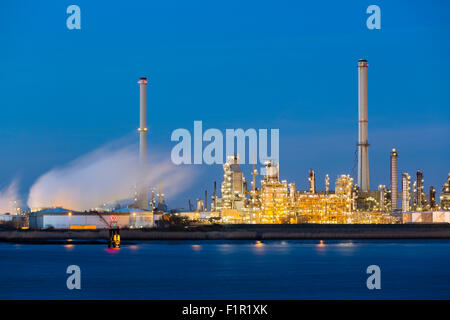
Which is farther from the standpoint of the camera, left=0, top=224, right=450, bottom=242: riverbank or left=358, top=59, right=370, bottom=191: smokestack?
left=358, top=59, right=370, bottom=191: smokestack

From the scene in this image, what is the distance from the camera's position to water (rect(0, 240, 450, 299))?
44250 millimetres

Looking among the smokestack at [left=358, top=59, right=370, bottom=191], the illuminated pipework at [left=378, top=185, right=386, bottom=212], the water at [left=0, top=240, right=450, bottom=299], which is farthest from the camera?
the smokestack at [left=358, top=59, right=370, bottom=191]

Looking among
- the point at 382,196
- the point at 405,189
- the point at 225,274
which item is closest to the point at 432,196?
the point at 405,189

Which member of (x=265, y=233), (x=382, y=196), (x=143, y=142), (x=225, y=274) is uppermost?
(x=143, y=142)

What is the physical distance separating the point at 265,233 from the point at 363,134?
24.5 meters

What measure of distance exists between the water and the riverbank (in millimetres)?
25940

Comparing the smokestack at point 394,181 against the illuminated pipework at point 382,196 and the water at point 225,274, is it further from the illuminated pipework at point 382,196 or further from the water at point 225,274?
the water at point 225,274

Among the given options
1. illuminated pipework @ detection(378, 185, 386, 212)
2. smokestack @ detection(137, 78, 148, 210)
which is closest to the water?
illuminated pipework @ detection(378, 185, 386, 212)

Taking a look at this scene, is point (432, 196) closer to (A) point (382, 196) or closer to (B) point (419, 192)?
(B) point (419, 192)

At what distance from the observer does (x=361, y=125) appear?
406 feet

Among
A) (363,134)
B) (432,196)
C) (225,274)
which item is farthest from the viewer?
(432,196)

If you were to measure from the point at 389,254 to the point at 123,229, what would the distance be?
42.9 m

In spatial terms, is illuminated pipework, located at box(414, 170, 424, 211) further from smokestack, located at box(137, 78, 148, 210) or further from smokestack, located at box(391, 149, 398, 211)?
smokestack, located at box(137, 78, 148, 210)

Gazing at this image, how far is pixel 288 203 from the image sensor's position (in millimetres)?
110000
